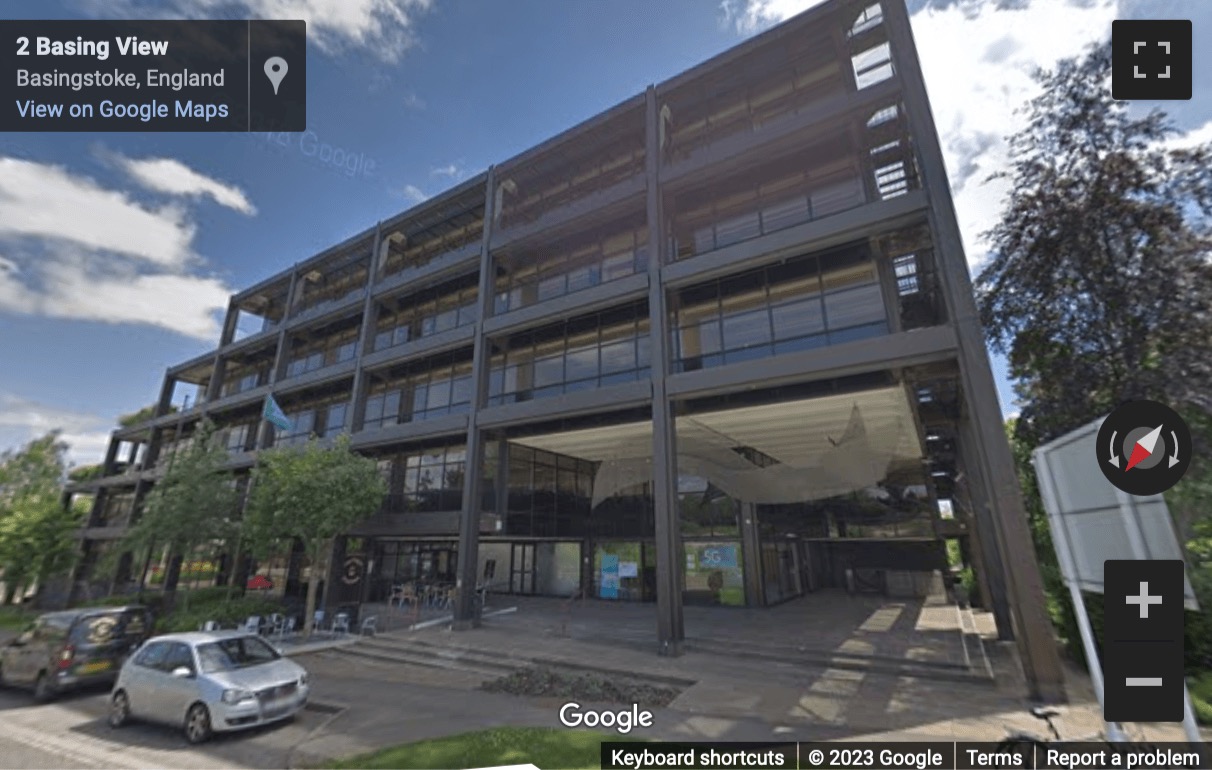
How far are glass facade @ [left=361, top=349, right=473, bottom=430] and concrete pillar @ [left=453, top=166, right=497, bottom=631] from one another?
2.52m

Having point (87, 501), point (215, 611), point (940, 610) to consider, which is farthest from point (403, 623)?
point (87, 501)

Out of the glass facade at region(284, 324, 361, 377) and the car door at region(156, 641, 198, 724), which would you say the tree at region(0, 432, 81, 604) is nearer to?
the glass facade at region(284, 324, 361, 377)

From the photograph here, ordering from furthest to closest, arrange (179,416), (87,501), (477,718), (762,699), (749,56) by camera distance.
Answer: (87,501)
(179,416)
(749,56)
(762,699)
(477,718)

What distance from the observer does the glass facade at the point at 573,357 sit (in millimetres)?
16969

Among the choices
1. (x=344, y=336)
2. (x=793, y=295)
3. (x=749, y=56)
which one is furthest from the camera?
(x=344, y=336)

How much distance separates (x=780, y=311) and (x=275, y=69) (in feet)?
41.7

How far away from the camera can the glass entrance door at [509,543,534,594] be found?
24156 mm

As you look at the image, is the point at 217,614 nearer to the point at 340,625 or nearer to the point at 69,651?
the point at 340,625

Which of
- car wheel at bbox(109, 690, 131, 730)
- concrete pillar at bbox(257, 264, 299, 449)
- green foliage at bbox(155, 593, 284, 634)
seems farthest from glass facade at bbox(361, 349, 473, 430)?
car wheel at bbox(109, 690, 131, 730)

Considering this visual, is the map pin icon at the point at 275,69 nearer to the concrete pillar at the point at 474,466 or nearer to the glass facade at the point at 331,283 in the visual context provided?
the concrete pillar at the point at 474,466

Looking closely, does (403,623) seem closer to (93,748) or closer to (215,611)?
(215,611)

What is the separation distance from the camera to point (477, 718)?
8469 mm

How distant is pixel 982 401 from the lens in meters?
9.86

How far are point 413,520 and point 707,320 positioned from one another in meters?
13.3
